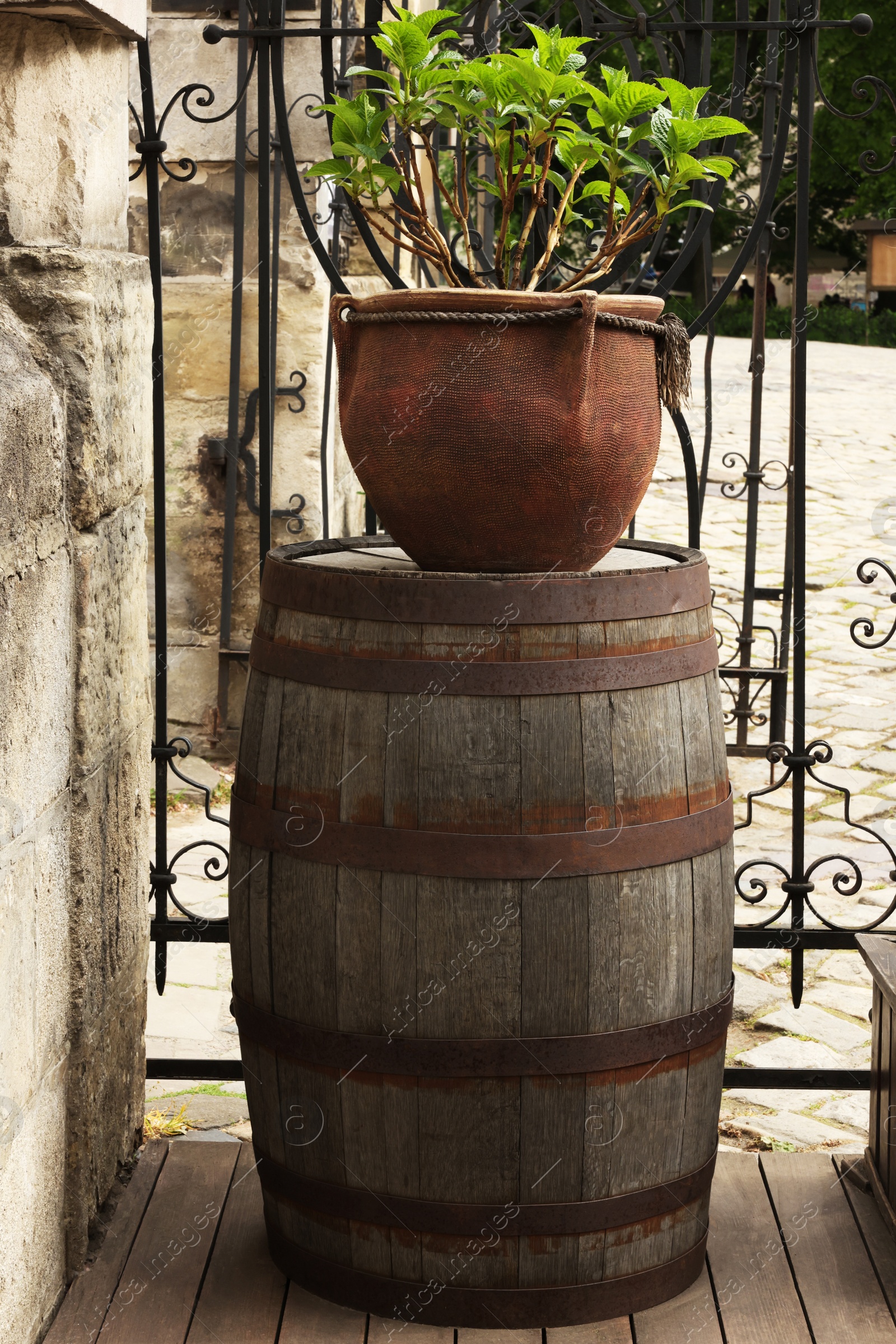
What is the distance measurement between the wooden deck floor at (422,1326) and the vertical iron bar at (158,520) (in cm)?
42

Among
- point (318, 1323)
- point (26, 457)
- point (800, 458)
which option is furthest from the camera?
point (800, 458)

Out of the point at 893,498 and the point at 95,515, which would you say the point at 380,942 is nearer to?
the point at 95,515

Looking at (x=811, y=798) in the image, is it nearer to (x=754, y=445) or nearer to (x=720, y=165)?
(x=754, y=445)

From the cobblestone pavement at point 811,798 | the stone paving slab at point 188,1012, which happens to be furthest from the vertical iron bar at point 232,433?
the stone paving slab at point 188,1012

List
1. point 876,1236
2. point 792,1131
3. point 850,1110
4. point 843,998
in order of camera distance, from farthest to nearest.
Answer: point 843,998, point 850,1110, point 792,1131, point 876,1236

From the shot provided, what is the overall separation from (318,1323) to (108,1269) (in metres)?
0.35

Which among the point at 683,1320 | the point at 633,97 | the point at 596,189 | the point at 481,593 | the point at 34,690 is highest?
the point at 633,97

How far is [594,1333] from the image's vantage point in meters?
2.00

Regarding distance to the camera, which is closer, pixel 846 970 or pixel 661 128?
pixel 661 128

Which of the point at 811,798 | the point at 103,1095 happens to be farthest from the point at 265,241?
the point at 811,798

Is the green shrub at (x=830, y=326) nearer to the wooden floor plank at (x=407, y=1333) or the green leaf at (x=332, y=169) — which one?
the green leaf at (x=332, y=169)

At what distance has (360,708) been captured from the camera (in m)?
1.90

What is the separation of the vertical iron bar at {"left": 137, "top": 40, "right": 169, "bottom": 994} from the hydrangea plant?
0.45 metres

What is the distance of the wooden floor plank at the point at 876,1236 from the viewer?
7.05ft
